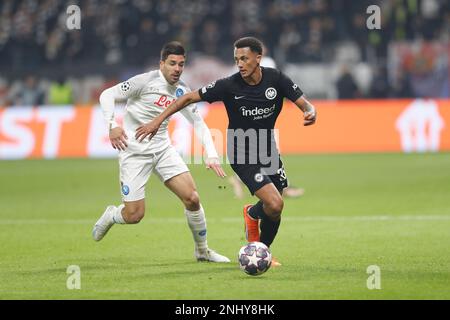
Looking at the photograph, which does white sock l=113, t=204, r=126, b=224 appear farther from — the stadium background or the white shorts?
the stadium background

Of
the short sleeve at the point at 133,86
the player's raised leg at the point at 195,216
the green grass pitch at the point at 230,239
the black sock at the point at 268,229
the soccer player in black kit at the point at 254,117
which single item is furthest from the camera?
the short sleeve at the point at 133,86

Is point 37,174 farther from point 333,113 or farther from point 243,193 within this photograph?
point 333,113

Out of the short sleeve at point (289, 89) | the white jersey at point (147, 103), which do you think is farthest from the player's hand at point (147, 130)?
the short sleeve at point (289, 89)

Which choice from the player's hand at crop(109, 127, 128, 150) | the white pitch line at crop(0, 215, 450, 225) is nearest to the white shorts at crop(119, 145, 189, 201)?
the player's hand at crop(109, 127, 128, 150)

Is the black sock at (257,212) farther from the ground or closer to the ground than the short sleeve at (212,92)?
closer to the ground

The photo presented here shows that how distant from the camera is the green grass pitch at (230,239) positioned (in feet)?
26.1

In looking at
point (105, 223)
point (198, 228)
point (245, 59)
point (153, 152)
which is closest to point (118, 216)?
point (105, 223)

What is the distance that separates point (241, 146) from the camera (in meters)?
9.09

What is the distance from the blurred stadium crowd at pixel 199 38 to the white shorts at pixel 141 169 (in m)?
14.3

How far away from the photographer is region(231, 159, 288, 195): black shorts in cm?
890

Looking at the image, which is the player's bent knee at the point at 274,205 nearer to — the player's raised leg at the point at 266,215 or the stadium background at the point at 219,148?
the player's raised leg at the point at 266,215

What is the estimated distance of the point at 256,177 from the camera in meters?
8.91

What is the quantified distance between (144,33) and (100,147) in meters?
5.30
